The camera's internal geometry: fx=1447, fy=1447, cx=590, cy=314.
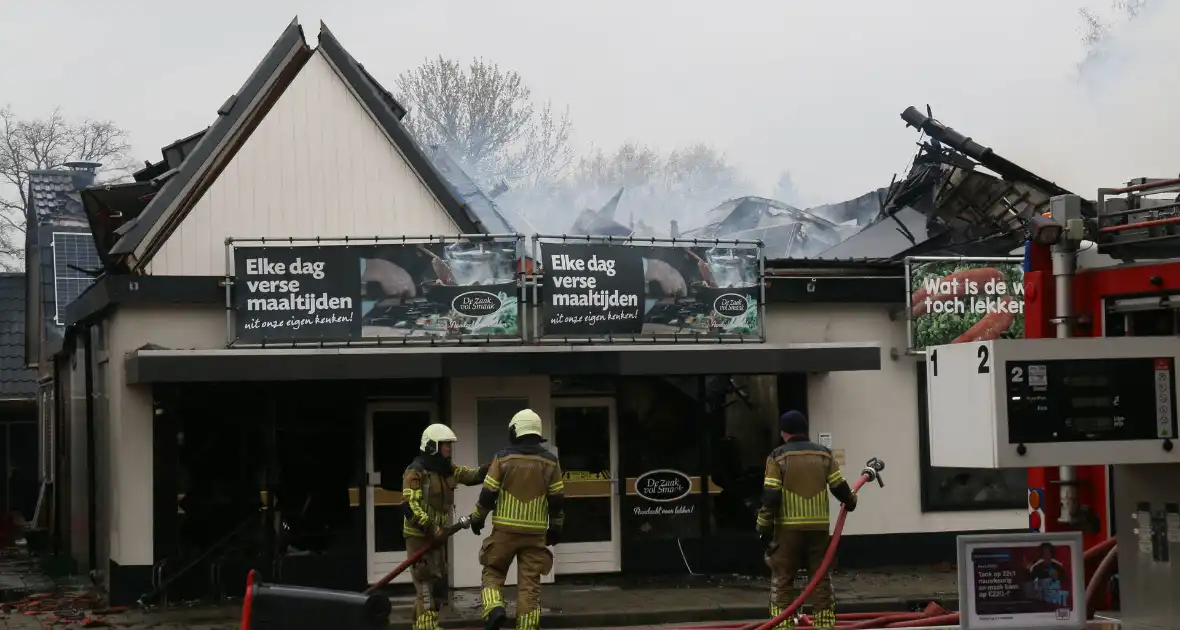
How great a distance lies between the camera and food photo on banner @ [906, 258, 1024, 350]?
17172 millimetres

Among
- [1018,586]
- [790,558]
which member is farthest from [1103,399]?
[790,558]

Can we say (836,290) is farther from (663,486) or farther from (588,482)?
(588,482)

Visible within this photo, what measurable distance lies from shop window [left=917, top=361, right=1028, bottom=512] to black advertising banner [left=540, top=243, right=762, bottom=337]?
270 cm

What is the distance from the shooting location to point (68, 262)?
22828 mm

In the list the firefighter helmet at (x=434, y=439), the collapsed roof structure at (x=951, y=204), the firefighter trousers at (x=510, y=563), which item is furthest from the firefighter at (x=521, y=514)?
the collapsed roof structure at (x=951, y=204)

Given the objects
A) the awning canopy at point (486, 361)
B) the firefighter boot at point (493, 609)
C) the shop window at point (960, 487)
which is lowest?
the firefighter boot at point (493, 609)

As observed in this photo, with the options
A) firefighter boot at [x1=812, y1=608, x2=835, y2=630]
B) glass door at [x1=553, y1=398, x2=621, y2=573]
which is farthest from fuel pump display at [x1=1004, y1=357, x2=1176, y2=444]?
glass door at [x1=553, y1=398, x2=621, y2=573]

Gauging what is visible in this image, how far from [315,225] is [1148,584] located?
10867mm

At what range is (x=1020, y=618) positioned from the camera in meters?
7.58

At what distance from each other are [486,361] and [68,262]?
33.5 ft

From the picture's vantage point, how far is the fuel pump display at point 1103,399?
706cm

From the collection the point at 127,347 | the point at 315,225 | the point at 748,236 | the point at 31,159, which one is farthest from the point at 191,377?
the point at 31,159

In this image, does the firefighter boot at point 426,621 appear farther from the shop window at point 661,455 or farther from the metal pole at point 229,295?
the shop window at point 661,455

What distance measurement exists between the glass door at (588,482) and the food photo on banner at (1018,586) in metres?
9.52
